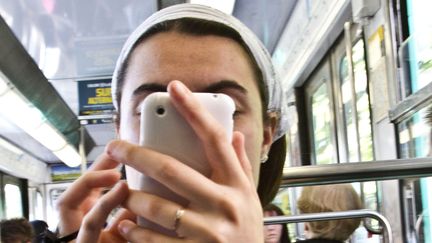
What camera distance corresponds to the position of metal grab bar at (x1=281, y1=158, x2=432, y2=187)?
130cm

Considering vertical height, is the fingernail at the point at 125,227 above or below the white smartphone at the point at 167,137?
below

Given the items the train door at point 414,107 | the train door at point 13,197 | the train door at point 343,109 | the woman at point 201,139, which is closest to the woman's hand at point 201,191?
the woman at point 201,139

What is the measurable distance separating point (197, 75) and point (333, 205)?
1.64 metres

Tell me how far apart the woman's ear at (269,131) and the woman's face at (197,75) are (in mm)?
48

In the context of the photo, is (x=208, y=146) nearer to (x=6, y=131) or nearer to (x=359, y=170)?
(x=359, y=170)

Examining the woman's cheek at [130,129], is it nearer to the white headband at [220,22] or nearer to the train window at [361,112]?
the white headband at [220,22]

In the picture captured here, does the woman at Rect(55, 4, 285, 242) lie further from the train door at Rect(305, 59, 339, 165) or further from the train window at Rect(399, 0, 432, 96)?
the train door at Rect(305, 59, 339, 165)

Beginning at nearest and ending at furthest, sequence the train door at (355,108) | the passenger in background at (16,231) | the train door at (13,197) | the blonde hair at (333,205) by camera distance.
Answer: the blonde hair at (333,205), the train door at (355,108), the passenger in background at (16,231), the train door at (13,197)

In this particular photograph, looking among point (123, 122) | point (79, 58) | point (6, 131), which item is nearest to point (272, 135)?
point (123, 122)

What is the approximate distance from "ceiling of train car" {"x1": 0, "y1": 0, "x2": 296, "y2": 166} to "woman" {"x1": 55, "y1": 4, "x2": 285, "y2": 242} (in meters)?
3.08

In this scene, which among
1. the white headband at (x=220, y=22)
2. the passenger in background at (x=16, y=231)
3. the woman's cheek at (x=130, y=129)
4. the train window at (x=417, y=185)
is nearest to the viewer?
the woman's cheek at (x=130, y=129)

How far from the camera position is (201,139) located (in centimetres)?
63

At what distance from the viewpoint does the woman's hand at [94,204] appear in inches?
26.7

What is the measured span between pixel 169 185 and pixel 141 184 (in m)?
0.06
